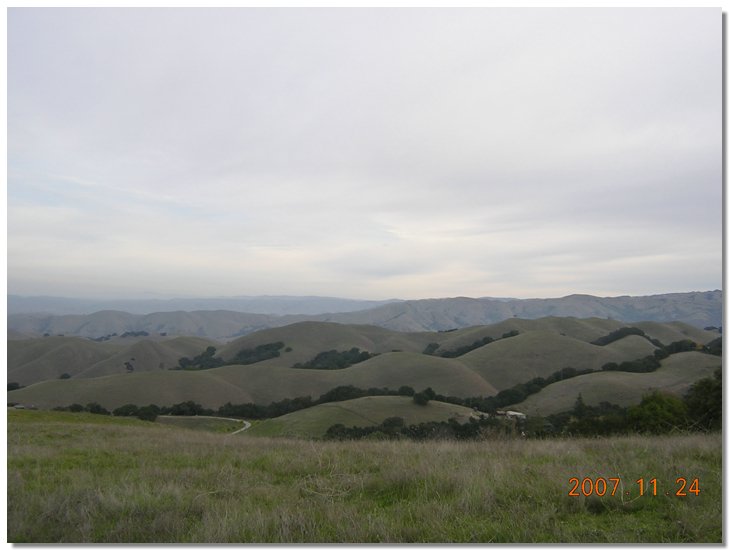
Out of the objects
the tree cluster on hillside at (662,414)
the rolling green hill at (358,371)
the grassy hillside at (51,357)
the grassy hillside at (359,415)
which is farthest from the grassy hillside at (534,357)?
the grassy hillside at (51,357)

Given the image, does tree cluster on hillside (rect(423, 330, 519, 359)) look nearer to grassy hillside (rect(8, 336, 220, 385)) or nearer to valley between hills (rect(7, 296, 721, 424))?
valley between hills (rect(7, 296, 721, 424))

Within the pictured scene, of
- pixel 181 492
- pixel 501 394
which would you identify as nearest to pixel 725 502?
pixel 181 492

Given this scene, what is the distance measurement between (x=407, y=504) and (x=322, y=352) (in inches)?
5632

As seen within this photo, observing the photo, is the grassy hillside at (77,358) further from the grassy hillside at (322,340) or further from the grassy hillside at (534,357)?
the grassy hillside at (534,357)

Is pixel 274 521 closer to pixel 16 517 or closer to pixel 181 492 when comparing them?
pixel 181 492

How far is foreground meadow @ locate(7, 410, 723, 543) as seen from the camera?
498 centimetres

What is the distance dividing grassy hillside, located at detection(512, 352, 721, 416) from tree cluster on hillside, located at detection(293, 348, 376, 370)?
67.4m

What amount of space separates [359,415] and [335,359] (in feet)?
260

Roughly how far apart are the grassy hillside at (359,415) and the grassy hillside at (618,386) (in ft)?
40.1

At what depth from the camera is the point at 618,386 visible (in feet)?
205

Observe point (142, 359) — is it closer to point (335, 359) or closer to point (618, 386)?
point (335, 359)

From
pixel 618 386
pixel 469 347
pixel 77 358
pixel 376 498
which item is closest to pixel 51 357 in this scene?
pixel 77 358
